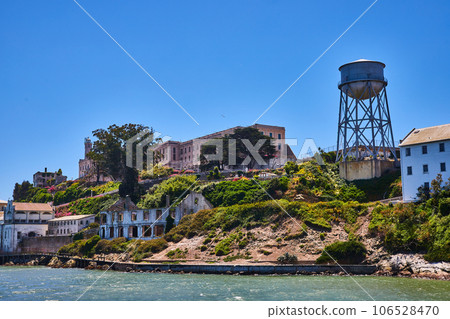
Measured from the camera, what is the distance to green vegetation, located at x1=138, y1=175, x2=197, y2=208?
7381 centimetres

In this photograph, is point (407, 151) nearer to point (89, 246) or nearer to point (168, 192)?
point (168, 192)

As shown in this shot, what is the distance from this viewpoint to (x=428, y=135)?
50938mm

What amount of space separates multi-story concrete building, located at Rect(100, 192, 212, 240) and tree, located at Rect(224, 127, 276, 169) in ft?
71.7

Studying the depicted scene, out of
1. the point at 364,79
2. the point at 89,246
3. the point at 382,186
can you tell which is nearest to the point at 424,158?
the point at 382,186

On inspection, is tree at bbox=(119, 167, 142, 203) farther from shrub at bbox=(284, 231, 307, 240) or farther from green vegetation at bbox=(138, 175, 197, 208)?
shrub at bbox=(284, 231, 307, 240)

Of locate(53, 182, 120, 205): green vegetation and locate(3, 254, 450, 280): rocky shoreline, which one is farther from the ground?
locate(53, 182, 120, 205): green vegetation

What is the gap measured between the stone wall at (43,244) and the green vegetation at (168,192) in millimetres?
13663

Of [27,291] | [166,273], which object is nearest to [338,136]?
[166,273]

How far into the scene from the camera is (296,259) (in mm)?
46375

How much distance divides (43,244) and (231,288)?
2278 inches

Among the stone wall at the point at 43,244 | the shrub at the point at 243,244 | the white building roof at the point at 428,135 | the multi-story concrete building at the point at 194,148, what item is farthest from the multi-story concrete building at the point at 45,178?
the white building roof at the point at 428,135

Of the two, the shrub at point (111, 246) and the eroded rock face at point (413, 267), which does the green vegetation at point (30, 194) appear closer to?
the shrub at point (111, 246)

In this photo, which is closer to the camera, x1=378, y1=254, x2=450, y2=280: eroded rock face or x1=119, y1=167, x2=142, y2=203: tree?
x1=378, y1=254, x2=450, y2=280: eroded rock face

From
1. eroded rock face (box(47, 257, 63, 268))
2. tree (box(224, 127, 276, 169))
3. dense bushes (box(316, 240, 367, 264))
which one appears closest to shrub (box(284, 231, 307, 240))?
dense bushes (box(316, 240, 367, 264))
